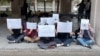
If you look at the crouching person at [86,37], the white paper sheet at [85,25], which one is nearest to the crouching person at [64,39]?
the crouching person at [86,37]

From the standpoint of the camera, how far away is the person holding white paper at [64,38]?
7.79m

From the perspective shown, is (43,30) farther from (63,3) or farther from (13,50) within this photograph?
(63,3)

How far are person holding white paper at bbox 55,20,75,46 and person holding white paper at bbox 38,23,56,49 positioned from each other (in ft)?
0.73

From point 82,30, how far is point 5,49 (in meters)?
2.77

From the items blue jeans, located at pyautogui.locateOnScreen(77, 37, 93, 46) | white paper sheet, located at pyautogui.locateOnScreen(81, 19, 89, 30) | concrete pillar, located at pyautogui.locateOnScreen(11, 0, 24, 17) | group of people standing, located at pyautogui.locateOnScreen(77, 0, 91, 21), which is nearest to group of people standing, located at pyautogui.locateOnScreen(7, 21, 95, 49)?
blue jeans, located at pyautogui.locateOnScreen(77, 37, 93, 46)

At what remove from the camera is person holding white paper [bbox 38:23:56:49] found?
7.50m

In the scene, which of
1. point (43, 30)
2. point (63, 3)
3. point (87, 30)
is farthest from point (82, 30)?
point (63, 3)

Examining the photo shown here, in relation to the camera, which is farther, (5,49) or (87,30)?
(87,30)

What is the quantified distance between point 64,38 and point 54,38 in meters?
0.37

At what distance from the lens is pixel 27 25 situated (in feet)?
27.0

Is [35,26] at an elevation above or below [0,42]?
above

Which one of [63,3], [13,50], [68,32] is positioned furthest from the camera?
[63,3]

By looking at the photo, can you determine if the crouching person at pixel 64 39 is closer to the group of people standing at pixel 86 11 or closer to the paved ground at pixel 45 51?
the paved ground at pixel 45 51

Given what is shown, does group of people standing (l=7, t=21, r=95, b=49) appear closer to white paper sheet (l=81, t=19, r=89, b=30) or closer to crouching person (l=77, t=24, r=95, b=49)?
crouching person (l=77, t=24, r=95, b=49)
